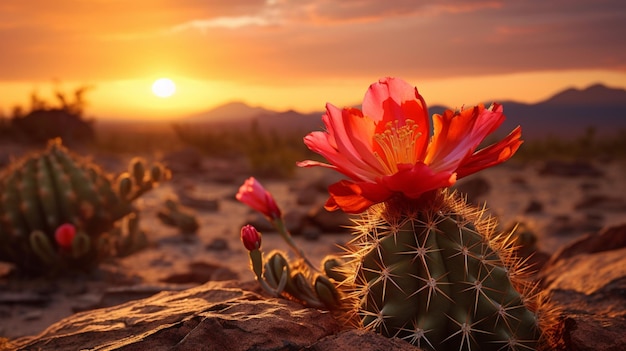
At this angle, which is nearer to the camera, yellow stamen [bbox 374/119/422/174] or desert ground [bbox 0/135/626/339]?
yellow stamen [bbox 374/119/422/174]

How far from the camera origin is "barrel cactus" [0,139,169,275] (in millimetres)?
6297

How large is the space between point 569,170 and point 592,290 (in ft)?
43.8

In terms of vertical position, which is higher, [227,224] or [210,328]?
[210,328]

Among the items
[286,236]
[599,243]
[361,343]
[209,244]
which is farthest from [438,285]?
[209,244]

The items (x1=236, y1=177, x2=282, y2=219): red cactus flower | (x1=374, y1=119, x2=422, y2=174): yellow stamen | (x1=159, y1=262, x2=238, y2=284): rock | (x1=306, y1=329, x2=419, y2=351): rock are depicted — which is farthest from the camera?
(x1=159, y1=262, x2=238, y2=284): rock

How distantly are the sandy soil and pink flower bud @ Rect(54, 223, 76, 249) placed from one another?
434 mm

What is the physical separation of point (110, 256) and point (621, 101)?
245ft

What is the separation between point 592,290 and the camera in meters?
4.27

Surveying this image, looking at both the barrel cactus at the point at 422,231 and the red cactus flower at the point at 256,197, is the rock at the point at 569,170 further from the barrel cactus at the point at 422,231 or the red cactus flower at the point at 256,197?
the barrel cactus at the point at 422,231

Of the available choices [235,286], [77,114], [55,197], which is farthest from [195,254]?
[77,114]

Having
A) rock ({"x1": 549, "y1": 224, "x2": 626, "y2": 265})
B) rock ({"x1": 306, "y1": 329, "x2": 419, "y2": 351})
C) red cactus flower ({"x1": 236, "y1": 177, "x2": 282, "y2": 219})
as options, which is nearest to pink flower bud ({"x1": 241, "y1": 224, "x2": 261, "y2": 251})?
red cactus flower ({"x1": 236, "y1": 177, "x2": 282, "y2": 219})

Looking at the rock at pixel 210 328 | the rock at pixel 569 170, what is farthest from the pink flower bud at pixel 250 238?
the rock at pixel 569 170

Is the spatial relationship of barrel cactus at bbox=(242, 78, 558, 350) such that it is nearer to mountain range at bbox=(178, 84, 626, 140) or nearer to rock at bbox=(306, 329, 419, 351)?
rock at bbox=(306, 329, 419, 351)

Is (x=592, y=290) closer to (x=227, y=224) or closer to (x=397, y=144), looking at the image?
(x=397, y=144)
